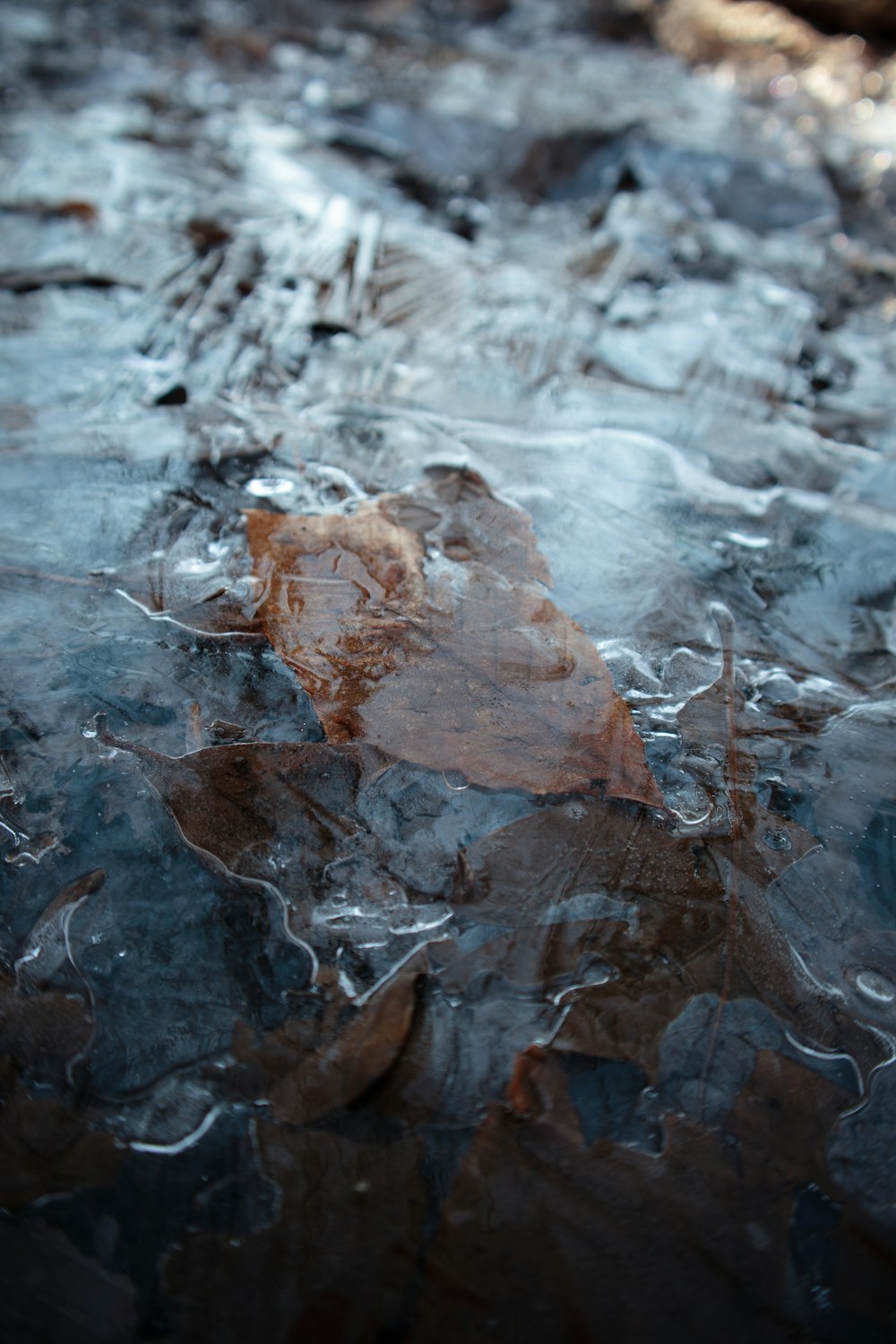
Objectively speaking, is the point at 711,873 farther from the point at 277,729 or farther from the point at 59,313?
the point at 59,313

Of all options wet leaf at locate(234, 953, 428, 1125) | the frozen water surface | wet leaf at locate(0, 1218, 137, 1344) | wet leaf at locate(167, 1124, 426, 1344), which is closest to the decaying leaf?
the frozen water surface

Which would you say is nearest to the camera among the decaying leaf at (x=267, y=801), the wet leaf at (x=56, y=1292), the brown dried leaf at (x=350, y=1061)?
the wet leaf at (x=56, y=1292)

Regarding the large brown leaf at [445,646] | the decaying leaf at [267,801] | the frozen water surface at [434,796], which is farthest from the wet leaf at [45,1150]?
the large brown leaf at [445,646]

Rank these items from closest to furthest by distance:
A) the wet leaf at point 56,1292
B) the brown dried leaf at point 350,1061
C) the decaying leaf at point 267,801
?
the wet leaf at point 56,1292, the brown dried leaf at point 350,1061, the decaying leaf at point 267,801

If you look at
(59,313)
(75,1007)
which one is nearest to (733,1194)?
(75,1007)

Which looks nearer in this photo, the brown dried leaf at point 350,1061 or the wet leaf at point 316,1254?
the wet leaf at point 316,1254

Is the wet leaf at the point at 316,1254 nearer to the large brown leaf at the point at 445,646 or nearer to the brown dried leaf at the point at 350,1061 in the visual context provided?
the brown dried leaf at the point at 350,1061

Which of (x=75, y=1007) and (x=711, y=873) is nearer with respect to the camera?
(x=75, y=1007)
